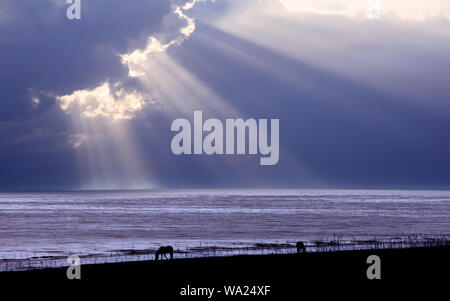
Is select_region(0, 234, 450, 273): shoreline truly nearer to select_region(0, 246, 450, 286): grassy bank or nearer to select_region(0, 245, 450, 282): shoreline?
select_region(0, 245, 450, 282): shoreline

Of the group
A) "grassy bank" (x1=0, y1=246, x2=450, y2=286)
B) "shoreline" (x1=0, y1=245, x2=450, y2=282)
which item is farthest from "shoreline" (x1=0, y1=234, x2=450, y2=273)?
"grassy bank" (x1=0, y1=246, x2=450, y2=286)

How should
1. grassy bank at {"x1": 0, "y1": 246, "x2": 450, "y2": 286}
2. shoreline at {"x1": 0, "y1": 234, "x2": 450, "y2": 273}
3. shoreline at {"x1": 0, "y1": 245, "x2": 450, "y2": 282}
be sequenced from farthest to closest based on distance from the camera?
1. shoreline at {"x1": 0, "y1": 234, "x2": 450, "y2": 273}
2. shoreline at {"x1": 0, "y1": 245, "x2": 450, "y2": 282}
3. grassy bank at {"x1": 0, "y1": 246, "x2": 450, "y2": 286}

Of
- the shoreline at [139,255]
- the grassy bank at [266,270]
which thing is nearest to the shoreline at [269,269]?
the grassy bank at [266,270]

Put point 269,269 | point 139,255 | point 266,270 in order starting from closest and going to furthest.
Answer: point 266,270 → point 269,269 → point 139,255

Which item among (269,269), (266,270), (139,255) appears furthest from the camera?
(139,255)

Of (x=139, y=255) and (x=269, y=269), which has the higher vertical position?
(x=139, y=255)

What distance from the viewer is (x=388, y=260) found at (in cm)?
2938

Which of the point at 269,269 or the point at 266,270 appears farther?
Result: the point at 269,269

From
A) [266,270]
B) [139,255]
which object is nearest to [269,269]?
[266,270]

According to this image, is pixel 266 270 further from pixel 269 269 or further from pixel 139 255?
pixel 139 255
